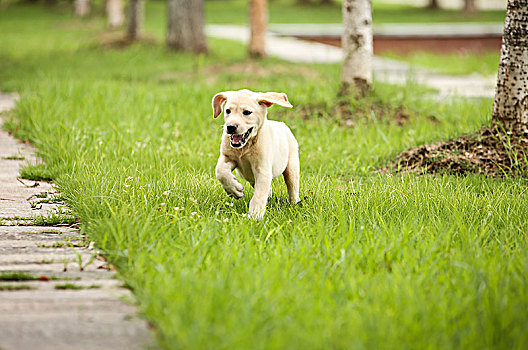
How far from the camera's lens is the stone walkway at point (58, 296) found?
96.7 inches

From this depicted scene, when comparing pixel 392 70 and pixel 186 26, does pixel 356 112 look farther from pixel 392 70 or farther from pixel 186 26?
pixel 186 26

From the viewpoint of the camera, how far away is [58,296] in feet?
9.37

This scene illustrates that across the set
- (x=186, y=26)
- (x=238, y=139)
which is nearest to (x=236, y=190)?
(x=238, y=139)

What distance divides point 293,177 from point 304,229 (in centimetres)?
66

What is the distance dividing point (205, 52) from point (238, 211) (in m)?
10.2

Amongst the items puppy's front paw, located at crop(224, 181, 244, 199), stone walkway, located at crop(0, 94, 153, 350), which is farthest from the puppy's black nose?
stone walkway, located at crop(0, 94, 153, 350)

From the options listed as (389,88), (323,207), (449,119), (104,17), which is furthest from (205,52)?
(104,17)

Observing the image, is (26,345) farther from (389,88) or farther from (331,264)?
(389,88)

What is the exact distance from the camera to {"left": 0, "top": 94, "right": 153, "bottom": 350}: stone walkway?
8.06 ft

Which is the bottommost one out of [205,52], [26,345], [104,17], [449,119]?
[26,345]

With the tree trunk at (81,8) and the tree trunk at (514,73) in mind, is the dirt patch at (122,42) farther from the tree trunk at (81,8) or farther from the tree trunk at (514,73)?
the tree trunk at (81,8)

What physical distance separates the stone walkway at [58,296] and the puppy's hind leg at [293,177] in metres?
1.45

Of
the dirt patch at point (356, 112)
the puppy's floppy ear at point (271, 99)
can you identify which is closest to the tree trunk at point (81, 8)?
the dirt patch at point (356, 112)

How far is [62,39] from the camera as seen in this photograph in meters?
19.0
